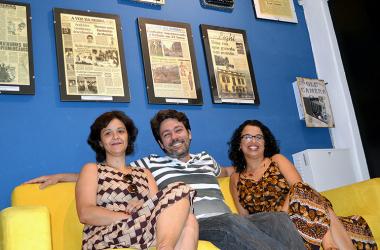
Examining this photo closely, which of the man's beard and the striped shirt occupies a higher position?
the man's beard

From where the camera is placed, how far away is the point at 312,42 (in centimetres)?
375

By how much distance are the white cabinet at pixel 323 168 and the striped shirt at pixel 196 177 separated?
0.97m

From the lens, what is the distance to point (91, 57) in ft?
8.64

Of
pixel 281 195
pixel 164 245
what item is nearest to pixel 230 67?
pixel 281 195

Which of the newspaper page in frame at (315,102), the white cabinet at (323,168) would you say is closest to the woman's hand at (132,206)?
the white cabinet at (323,168)

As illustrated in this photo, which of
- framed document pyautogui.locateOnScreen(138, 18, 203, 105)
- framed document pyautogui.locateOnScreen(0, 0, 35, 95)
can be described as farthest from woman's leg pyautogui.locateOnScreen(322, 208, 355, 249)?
framed document pyautogui.locateOnScreen(0, 0, 35, 95)

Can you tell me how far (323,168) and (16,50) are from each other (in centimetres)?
227

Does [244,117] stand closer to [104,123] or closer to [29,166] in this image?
[104,123]

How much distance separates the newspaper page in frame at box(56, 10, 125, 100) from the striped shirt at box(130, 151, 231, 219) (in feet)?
1.93

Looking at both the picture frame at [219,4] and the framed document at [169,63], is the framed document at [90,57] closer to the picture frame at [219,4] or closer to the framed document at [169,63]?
the framed document at [169,63]

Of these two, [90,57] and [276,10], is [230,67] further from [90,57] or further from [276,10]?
[90,57]

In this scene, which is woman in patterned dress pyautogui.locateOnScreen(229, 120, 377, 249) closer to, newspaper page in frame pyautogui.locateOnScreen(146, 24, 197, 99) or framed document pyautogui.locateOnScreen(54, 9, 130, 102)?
newspaper page in frame pyautogui.locateOnScreen(146, 24, 197, 99)

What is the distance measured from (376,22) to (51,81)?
2.62m

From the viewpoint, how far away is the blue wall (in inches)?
91.3
